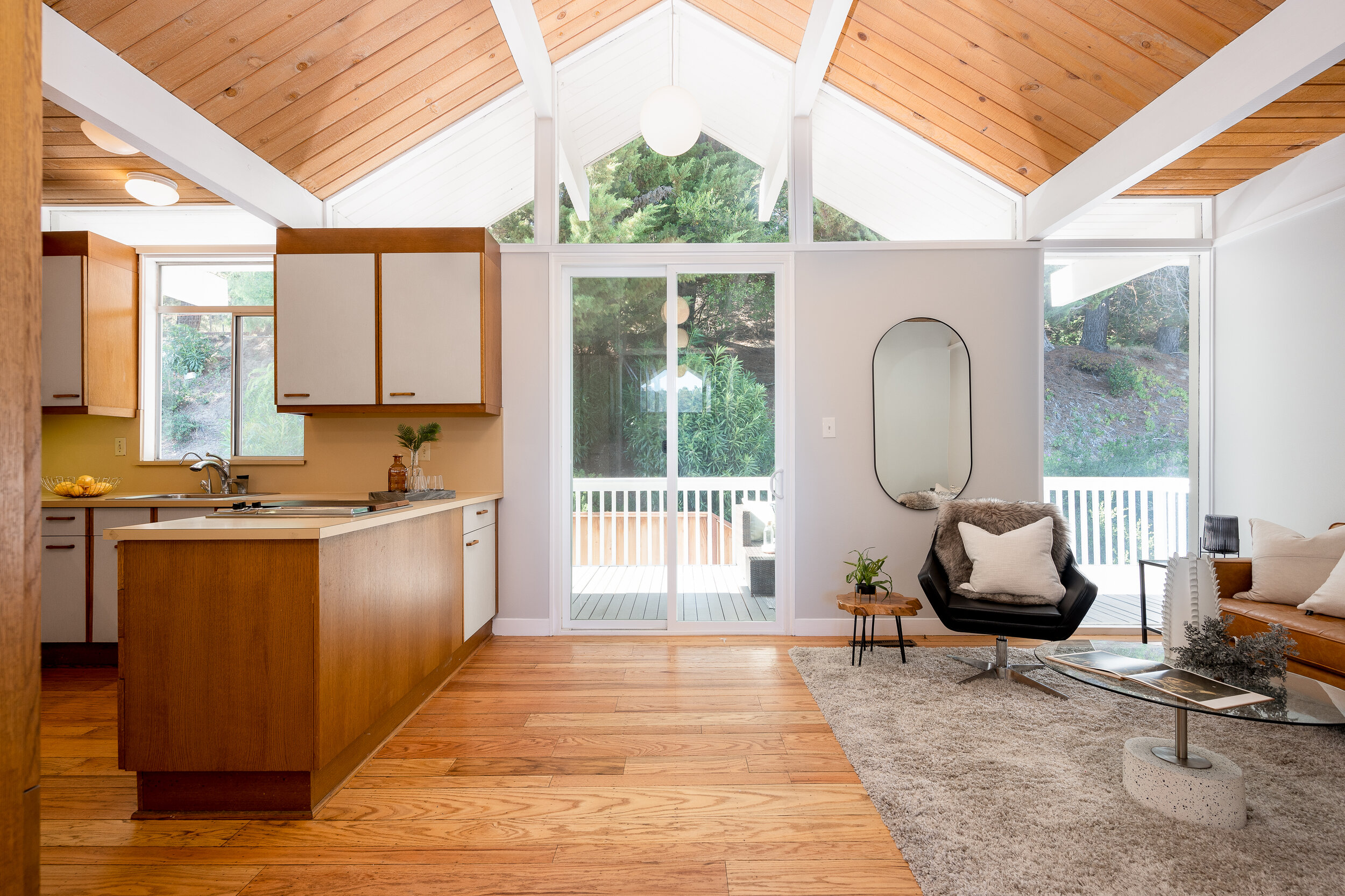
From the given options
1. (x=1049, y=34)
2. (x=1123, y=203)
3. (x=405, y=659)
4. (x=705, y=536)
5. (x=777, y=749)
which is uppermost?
(x=1049, y=34)

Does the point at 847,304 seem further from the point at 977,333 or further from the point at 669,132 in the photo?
the point at 669,132

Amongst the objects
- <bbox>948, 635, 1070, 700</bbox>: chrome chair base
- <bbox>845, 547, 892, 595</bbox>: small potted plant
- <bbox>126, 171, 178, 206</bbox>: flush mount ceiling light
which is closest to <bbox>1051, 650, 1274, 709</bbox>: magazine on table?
<bbox>948, 635, 1070, 700</bbox>: chrome chair base

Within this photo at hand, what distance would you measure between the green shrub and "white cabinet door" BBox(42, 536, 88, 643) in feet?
19.9

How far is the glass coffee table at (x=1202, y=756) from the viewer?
5.92ft

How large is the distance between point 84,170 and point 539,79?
261 centimetres

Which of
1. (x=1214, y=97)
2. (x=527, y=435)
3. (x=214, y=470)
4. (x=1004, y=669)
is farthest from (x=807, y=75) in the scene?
(x=214, y=470)

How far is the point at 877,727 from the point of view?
2.60 meters

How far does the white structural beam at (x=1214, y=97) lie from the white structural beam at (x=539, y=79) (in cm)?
278

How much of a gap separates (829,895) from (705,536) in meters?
2.56

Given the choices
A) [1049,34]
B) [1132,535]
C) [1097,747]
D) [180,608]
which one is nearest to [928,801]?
[1097,747]

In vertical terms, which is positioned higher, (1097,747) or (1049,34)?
(1049,34)

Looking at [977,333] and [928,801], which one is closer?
[928,801]

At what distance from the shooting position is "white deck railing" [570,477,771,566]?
4109mm

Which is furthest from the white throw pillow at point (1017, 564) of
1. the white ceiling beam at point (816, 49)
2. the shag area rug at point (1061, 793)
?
the white ceiling beam at point (816, 49)
